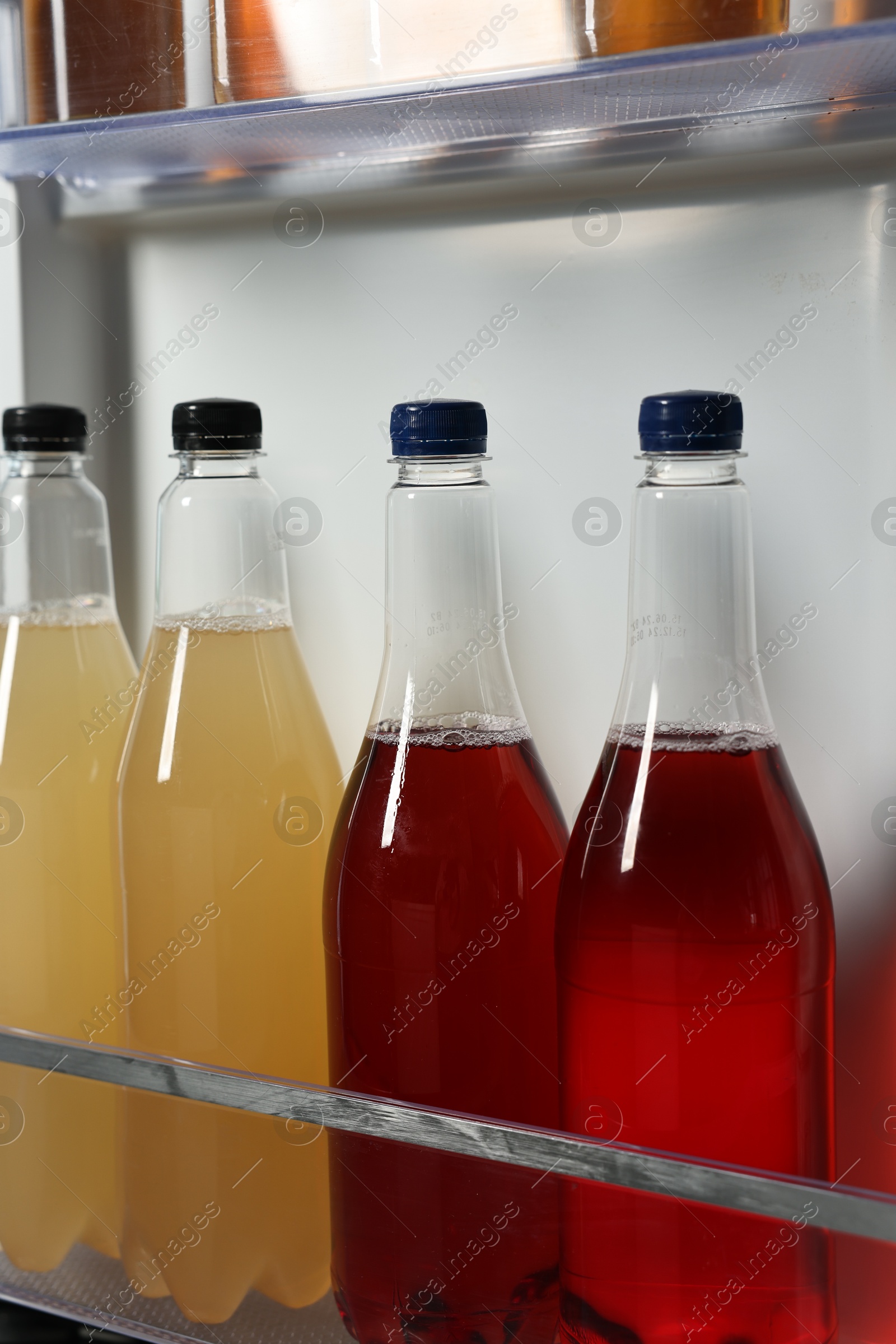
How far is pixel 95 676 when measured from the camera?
0.71 metres

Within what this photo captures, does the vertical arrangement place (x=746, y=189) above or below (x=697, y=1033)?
above

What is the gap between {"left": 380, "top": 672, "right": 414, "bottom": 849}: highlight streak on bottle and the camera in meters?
0.59

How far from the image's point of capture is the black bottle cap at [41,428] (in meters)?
0.67

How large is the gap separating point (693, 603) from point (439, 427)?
147mm

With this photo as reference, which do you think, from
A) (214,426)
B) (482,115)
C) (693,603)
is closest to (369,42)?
(482,115)

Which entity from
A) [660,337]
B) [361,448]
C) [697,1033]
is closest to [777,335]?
[660,337]

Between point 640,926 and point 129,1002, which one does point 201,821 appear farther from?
point 640,926

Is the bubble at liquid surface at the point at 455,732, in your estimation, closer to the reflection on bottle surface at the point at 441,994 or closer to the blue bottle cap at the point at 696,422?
the reflection on bottle surface at the point at 441,994

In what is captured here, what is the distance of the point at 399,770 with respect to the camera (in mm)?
603

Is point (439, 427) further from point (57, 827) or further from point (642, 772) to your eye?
point (57, 827)

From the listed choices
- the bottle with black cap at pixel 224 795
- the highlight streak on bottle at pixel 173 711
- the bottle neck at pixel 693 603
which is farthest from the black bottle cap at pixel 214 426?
the bottle neck at pixel 693 603

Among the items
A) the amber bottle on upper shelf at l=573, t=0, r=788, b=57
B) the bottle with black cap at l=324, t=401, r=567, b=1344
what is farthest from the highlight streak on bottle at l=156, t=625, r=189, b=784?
the amber bottle on upper shelf at l=573, t=0, r=788, b=57

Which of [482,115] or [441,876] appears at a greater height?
[482,115]

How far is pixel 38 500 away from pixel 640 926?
17.7 inches
